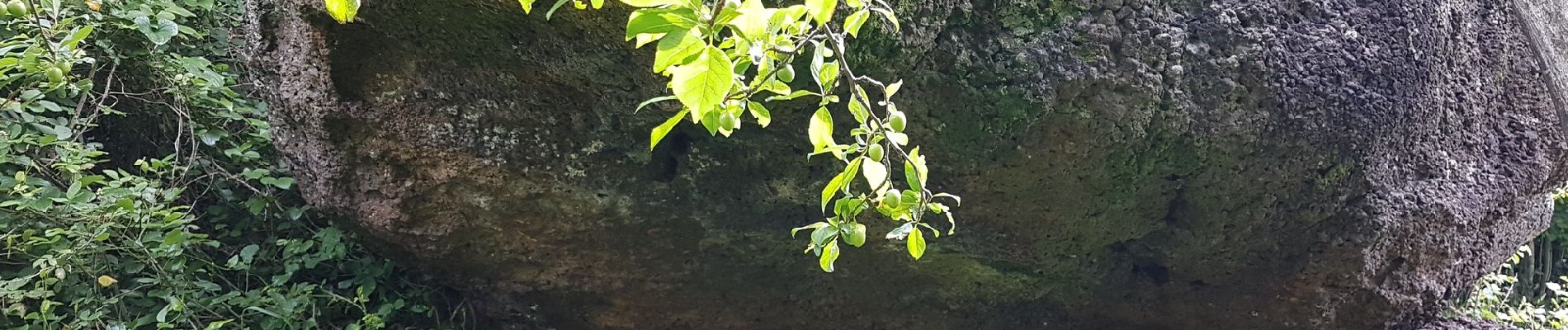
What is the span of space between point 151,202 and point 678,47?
1.70 meters

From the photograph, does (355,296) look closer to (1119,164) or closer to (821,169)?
(821,169)

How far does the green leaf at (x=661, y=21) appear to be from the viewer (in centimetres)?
61

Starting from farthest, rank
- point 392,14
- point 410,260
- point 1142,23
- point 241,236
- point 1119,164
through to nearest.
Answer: point 241,236 → point 410,260 → point 1119,164 → point 1142,23 → point 392,14

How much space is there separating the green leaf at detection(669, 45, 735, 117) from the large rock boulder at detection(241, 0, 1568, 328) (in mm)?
819

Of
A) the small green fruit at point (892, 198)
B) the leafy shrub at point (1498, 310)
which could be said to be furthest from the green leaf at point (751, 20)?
the leafy shrub at point (1498, 310)

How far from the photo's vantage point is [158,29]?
199cm

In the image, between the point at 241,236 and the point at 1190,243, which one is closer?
the point at 1190,243

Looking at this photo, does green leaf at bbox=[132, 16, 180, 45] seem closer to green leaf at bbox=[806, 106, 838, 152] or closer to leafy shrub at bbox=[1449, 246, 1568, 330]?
green leaf at bbox=[806, 106, 838, 152]

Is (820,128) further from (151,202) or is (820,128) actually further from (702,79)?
(151,202)

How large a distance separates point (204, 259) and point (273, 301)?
0.21 meters

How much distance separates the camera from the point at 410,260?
1933mm

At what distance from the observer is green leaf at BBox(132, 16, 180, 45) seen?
193cm

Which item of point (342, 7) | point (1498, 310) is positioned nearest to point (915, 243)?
point (342, 7)

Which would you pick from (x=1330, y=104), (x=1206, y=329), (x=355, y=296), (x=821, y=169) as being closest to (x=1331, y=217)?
(x=1330, y=104)
